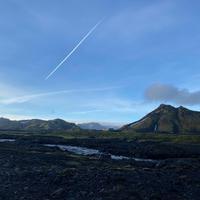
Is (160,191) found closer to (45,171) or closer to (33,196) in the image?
(33,196)

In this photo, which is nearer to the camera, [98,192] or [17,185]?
[98,192]

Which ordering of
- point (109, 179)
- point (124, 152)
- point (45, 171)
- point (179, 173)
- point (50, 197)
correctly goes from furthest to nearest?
point (124, 152)
point (179, 173)
point (45, 171)
point (109, 179)
point (50, 197)

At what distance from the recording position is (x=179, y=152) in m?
108

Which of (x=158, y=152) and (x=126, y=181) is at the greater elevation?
(x=158, y=152)

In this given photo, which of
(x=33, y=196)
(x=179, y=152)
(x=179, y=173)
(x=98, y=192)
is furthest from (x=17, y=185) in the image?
(x=179, y=152)

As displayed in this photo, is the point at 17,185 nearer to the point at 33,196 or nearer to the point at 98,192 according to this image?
the point at 33,196

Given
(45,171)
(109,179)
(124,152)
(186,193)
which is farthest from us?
(124,152)

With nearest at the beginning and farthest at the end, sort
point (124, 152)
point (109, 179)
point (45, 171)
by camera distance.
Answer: point (109, 179) → point (45, 171) → point (124, 152)

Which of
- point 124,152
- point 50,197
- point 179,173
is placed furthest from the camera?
point 124,152

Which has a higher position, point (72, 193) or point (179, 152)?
point (179, 152)

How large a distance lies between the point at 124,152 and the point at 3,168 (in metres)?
56.3

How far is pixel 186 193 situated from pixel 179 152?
7091 cm

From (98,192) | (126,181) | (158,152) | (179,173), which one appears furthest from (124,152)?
(98,192)

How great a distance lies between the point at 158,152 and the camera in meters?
106
